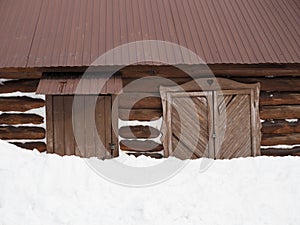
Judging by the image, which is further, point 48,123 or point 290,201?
point 48,123

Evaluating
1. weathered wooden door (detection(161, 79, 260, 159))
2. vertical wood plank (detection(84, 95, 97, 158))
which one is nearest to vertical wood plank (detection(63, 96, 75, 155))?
vertical wood plank (detection(84, 95, 97, 158))

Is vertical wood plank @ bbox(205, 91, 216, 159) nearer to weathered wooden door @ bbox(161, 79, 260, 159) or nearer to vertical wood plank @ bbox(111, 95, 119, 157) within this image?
weathered wooden door @ bbox(161, 79, 260, 159)

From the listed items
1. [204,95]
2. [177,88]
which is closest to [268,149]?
[204,95]

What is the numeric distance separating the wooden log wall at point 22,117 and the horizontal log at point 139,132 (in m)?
1.51

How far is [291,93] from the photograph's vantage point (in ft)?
23.5

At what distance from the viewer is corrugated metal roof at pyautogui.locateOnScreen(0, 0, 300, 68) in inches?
264

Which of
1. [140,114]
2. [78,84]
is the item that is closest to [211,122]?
[140,114]

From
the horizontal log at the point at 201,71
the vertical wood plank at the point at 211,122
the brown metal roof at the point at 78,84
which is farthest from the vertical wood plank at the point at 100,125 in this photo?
the vertical wood plank at the point at 211,122

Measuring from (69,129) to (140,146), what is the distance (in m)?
1.35

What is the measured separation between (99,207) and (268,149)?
3813 millimetres

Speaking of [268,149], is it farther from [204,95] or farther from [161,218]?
[161,218]

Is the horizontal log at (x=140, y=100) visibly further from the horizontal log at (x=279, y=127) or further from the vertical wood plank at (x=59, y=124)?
the horizontal log at (x=279, y=127)

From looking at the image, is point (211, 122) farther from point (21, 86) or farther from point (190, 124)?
point (21, 86)

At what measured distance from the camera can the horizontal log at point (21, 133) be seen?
22.4ft
